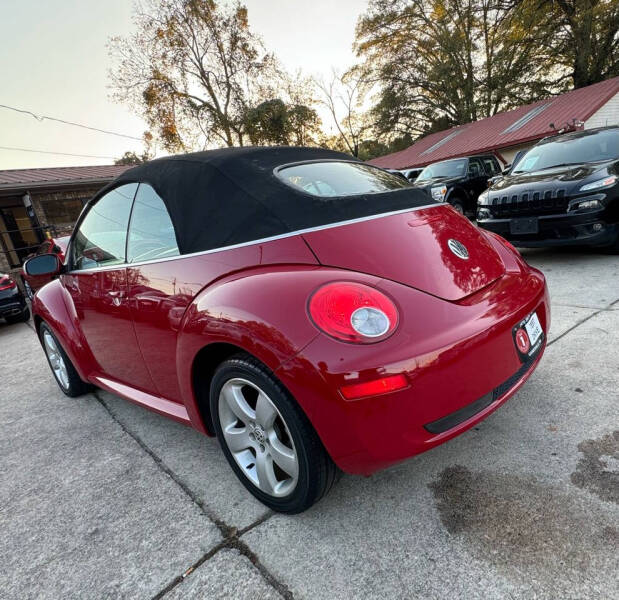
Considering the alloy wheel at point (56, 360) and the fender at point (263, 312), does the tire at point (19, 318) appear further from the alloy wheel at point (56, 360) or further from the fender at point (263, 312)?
the fender at point (263, 312)

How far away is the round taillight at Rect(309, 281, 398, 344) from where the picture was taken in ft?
4.34

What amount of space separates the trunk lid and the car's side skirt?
3.63 feet

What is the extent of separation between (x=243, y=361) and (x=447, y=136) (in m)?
27.0

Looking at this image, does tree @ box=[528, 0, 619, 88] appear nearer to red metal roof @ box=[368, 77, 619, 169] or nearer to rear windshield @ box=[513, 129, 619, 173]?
red metal roof @ box=[368, 77, 619, 169]

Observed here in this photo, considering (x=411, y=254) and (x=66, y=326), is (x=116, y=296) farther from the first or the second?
(x=411, y=254)

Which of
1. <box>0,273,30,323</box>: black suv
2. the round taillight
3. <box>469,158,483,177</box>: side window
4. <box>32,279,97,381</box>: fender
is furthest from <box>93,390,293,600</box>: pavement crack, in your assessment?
<box>469,158,483,177</box>: side window

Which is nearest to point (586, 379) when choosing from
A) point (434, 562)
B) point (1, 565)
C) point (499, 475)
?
point (499, 475)

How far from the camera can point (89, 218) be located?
271cm

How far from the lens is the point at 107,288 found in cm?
228

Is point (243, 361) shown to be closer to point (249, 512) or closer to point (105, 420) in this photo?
point (249, 512)

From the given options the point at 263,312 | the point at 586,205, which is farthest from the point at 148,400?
the point at 586,205

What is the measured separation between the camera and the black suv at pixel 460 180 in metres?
8.89

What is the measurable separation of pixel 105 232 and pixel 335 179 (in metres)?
1.43

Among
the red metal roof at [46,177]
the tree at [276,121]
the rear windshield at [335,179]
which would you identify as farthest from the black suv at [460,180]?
the tree at [276,121]
